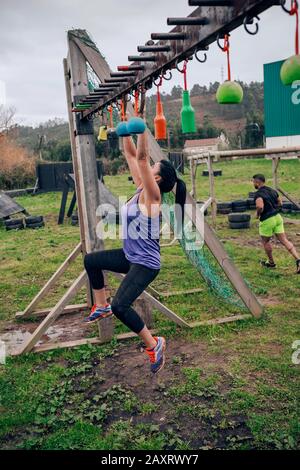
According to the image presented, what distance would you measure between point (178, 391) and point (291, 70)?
9.04 feet

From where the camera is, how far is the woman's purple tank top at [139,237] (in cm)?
354

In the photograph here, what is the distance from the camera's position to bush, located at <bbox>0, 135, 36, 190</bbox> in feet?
89.4

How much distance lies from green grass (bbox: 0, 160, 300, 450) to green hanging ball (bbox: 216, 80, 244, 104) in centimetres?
228

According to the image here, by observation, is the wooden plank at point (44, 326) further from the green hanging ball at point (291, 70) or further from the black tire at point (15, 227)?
the black tire at point (15, 227)

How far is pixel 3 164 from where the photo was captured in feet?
90.2

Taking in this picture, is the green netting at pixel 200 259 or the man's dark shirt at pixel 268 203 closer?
the green netting at pixel 200 259

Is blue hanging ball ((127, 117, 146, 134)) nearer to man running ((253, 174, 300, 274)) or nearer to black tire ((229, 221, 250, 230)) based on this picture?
man running ((253, 174, 300, 274))

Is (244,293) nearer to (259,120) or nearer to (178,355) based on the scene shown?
(178,355)

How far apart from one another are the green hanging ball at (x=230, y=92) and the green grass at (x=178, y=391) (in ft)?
7.48

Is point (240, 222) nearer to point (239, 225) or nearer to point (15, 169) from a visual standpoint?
point (239, 225)

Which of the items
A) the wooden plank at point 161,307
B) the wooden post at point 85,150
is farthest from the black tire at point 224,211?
the wooden post at point 85,150
